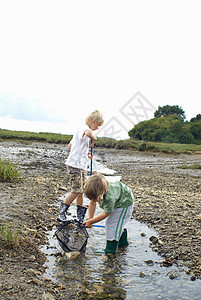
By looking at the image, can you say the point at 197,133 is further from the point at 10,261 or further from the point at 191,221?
the point at 10,261

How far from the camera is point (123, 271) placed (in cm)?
378

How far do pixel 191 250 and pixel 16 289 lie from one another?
249cm

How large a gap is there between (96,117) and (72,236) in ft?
6.61

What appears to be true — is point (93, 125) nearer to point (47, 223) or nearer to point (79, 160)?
point (79, 160)

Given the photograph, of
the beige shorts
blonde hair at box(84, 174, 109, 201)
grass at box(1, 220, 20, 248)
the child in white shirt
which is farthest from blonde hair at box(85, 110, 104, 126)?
grass at box(1, 220, 20, 248)

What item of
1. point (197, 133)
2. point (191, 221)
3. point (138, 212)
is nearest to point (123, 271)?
point (191, 221)

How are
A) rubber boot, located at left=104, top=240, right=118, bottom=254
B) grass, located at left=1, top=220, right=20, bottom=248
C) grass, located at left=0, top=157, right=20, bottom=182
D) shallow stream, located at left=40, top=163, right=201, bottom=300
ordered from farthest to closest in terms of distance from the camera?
grass, located at left=0, top=157, right=20, bottom=182, rubber boot, located at left=104, top=240, right=118, bottom=254, grass, located at left=1, top=220, right=20, bottom=248, shallow stream, located at left=40, top=163, right=201, bottom=300

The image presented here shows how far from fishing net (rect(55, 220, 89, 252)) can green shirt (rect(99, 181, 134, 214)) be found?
45 centimetres

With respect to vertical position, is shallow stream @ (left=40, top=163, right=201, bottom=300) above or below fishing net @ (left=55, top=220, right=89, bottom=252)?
below

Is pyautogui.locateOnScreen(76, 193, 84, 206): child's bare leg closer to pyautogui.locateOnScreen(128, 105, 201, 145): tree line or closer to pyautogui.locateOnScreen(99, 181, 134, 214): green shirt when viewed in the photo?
pyautogui.locateOnScreen(99, 181, 134, 214): green shirt

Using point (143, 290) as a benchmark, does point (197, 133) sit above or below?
above

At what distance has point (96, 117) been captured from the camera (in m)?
5.21

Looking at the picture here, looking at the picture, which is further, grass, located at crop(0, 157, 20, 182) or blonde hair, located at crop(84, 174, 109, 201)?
grass, located at crop(0, 157, 20, 182)

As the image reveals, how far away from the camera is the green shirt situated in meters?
4.15
